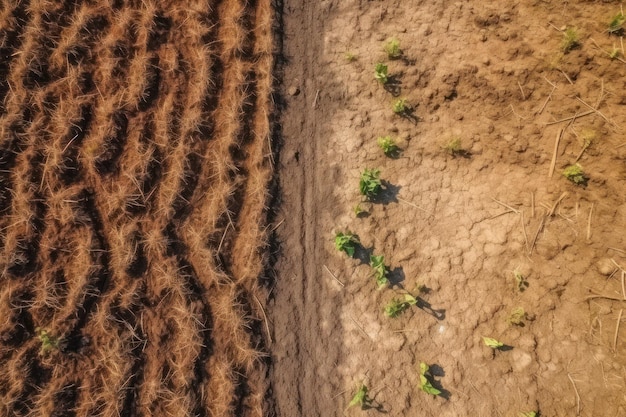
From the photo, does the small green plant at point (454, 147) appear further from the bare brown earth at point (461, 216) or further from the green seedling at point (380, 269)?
the green seedling at point (380, 269)

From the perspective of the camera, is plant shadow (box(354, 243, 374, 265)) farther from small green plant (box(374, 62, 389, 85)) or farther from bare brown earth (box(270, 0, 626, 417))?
small green plant (box(374, 62, 389, 85))

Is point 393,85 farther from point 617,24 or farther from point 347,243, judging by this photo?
point 617,24

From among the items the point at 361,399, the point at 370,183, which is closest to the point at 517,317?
the point at 361,399

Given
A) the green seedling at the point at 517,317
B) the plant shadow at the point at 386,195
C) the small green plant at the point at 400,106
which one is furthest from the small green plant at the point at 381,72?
the green seedling at the point at 517,317

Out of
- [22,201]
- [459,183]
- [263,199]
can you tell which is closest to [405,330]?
[459,183]

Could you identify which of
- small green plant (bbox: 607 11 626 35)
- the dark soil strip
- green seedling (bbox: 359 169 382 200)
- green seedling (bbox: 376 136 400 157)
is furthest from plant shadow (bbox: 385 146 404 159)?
the dark soil strip

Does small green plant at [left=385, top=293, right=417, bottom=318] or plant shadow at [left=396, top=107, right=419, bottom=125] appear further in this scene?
plant shadow at [left=396, top=107, right=419, bottom=125]

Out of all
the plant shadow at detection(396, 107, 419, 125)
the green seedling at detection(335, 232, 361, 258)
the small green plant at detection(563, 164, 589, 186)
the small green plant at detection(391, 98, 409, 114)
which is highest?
the small green plant at detection(391, 98, 409, 114)

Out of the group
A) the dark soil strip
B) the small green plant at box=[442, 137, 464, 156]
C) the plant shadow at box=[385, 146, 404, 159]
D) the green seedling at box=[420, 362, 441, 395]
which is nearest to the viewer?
the green seedling at box=[420, 362, 441, 395]
